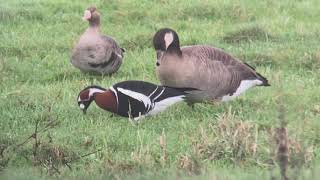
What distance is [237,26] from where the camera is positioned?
41.2ft

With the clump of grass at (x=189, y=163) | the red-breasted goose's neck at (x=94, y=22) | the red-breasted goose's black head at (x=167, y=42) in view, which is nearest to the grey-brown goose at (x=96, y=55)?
the red-breasted goose's neck at (x=94, y=22)

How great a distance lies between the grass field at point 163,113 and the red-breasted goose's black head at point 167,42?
66 cm

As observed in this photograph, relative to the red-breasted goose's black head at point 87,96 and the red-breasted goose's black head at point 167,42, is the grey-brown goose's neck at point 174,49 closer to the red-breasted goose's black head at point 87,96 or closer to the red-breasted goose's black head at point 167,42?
the red-breasted goose's black head at point 167,42

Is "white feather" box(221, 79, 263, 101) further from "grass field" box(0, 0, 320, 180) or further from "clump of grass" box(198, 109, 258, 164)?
"clump of grass" box(198, 109, 258, 164)

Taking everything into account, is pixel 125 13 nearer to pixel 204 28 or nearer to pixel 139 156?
pixel 204 28

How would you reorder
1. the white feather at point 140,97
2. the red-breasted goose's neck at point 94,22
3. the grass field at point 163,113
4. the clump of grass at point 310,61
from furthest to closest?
1. the red-breasted goose's neck at point 94,22
2. the clump of grass at point 310,61
3. the white feather at point 140,97
4. the grass field at point 163,113

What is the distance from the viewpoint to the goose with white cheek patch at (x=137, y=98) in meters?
7.33

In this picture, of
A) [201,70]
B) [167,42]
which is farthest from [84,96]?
[201,70]

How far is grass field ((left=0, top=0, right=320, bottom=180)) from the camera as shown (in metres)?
5.59

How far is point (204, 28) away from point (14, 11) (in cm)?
351

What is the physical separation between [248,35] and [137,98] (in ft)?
16.6

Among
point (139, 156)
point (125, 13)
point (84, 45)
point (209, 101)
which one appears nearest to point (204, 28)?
point (125, 13)

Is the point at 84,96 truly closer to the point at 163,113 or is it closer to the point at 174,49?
the point at 163,113

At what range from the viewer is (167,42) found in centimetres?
780
